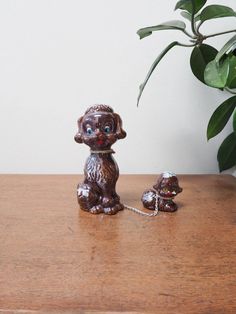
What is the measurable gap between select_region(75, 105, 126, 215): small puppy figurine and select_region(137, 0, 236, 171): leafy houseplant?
0.14 meters

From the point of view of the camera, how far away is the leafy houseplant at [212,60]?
50cm

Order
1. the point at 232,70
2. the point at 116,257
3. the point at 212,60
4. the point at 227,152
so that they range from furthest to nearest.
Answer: the point at 227,152
the point at 212,60
the point at 232,70
the point at 116,257

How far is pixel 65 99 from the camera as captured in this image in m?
0.92

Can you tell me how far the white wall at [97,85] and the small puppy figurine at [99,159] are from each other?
35cm

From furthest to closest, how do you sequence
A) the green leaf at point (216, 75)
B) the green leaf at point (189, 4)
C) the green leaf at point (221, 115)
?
1. the green leaf at point (221, 115)
2. the green leaf at point (189, 4)
3. the green leaf at point (216, 75)

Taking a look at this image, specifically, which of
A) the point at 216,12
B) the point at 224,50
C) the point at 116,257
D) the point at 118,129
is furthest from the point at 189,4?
the point at 116,257

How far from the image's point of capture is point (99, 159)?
23.0 inches

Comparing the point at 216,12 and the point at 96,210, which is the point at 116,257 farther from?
the point at 216,12

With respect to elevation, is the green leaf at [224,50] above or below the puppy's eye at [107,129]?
above

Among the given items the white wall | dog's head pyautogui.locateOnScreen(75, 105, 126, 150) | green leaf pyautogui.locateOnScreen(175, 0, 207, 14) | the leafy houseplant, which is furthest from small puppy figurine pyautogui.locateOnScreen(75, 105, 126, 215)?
the white wall

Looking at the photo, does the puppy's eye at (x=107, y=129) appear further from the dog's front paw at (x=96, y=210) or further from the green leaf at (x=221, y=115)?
the green leaf at (x=221, y=115)

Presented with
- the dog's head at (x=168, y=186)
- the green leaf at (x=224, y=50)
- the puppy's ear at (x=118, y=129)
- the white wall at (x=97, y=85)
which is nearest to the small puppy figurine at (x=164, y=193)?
the dog's head at (x=168, y=186)

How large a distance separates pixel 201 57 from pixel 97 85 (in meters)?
0.32

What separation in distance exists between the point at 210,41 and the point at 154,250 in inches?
27.0
